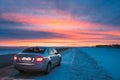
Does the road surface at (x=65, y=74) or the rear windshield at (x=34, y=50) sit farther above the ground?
the rear windshield at (x=34, y=50)

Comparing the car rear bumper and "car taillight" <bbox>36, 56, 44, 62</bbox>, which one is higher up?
"car taillight" <bbox>36, 56, 44, 62</bbox>

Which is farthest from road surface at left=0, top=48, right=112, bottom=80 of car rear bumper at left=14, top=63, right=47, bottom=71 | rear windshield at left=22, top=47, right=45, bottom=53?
rear windshield at left=22, top=47, right=45, bottom=53

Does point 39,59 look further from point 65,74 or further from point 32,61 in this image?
point 65,74

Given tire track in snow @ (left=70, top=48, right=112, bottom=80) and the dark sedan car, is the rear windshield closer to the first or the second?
the dark sedan car

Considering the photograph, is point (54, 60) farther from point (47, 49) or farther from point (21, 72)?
point (21, 72)

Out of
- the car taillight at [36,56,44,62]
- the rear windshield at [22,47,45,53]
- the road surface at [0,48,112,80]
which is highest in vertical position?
the rear windshield at [22,47,45,53]

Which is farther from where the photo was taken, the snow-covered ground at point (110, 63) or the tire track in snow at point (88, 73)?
the snow-covered ground at point (110, 63)

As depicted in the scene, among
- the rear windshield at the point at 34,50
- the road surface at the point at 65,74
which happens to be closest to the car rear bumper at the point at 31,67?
the road surface at the point at 65,74

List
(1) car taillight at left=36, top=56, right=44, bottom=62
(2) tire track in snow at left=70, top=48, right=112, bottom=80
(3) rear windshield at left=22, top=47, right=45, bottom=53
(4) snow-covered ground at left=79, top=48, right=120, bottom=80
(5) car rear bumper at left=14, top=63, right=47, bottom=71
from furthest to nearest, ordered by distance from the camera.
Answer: (3) rear windshield at left=22, top=47, right=45, bottom=53 < (4) snow-covered ground at left=79, top=48, right=120, bottom=80 < (1) car taillight at left=36, top=56, right=44, bottom=62 < (5) car rear bumper at left=14, top=63, right=47, bottom=71 < (2) tire track in snow at left=70, top=48, right=112, bottom=80

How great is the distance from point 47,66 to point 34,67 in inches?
39.4

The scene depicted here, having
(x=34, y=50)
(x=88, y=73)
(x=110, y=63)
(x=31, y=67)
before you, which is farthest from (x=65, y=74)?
(x=110, y=63)

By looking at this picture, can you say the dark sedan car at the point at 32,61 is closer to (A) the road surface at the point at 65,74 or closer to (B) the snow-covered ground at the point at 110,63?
(A) the road surface at the point at 65,74

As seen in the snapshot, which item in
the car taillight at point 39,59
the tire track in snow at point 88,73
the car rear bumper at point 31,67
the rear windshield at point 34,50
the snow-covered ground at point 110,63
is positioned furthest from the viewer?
the rear windshield at point 34,50

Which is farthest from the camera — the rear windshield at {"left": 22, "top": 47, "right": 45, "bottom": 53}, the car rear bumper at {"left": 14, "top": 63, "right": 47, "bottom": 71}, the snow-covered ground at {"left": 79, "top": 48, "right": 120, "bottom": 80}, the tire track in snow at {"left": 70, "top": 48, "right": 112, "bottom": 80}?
the rear windshield at {"left": 22, "top": 47, "right": 45, "bottom": 53}
